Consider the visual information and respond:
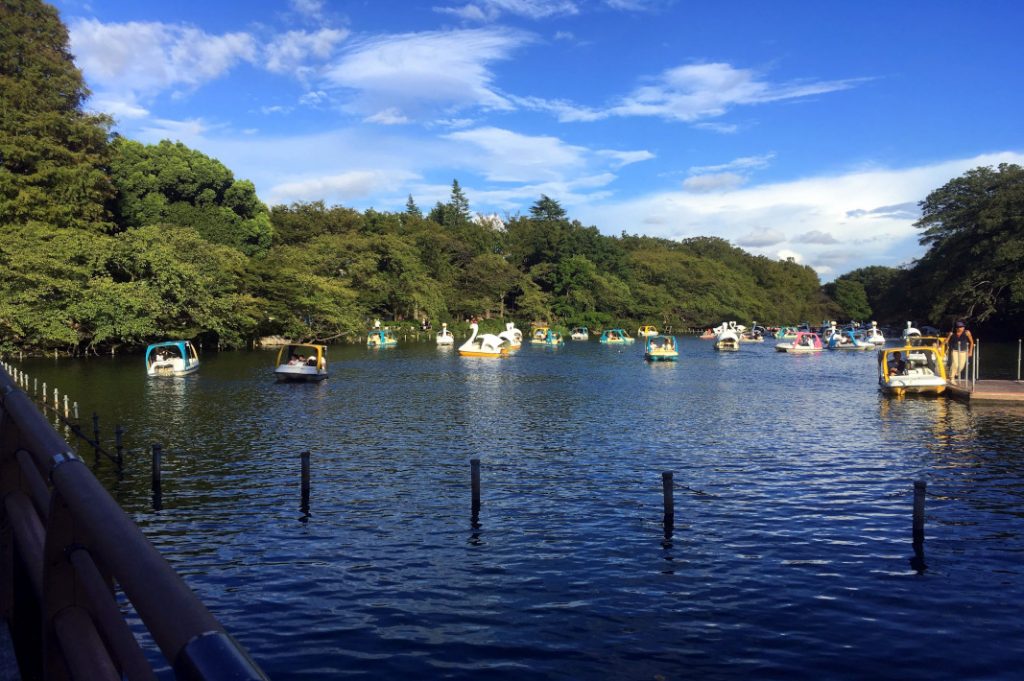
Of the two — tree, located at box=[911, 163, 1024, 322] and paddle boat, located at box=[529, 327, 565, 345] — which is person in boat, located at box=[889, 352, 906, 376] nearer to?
tree, located at box=[911, 163, 1024, 322]

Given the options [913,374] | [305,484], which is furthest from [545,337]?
[305,484]

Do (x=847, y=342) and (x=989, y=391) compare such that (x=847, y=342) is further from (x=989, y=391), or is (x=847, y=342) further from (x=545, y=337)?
(x=989, y=391)

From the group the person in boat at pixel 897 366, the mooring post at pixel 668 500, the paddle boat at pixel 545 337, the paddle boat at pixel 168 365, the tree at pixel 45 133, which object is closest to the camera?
the mooring post at pixel 668 500

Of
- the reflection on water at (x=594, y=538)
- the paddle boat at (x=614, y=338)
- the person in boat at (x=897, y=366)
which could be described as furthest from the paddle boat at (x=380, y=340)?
the person in boat at (x=897, y=366)

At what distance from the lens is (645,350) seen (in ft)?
254

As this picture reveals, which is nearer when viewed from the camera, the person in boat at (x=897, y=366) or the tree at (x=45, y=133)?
the person in boat at (x=897, y=366)

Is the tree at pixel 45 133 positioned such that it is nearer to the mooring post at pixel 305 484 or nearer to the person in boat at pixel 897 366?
the mooring post at pixel 305 484

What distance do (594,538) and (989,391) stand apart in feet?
90.9

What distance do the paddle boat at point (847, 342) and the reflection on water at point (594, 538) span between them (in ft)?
184

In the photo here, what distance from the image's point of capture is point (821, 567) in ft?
44.6

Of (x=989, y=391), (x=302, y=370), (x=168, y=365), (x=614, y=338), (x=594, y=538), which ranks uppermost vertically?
(x=614, y=338)

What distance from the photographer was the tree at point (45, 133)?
55.8m

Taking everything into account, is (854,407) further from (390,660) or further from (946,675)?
(390,660)

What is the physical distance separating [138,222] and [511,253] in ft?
194
